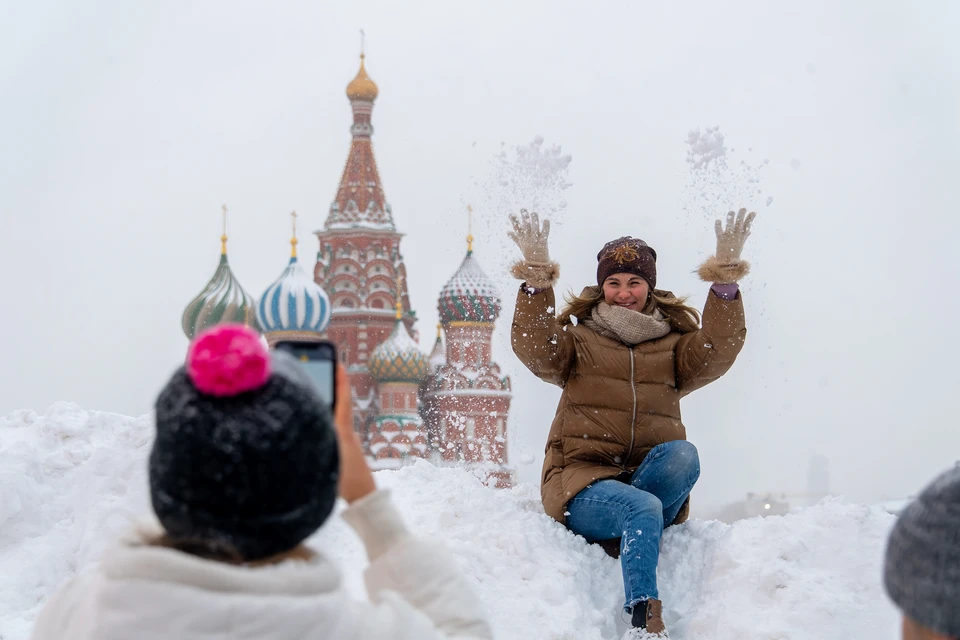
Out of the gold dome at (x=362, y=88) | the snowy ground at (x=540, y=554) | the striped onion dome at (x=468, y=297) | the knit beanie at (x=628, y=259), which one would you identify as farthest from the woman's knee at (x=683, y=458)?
the gold dome at (x=362, y=88)

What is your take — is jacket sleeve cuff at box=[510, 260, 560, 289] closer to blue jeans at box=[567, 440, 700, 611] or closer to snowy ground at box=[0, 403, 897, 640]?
blue jeans at box=[567, 440, 700, 611]

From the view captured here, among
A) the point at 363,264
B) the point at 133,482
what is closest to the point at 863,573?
the point at 133,482

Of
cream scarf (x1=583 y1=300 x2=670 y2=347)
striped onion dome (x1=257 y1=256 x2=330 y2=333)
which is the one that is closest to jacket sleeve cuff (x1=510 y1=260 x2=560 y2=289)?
cream scarf (x1=583 y1=300 x2=670 y2=347)

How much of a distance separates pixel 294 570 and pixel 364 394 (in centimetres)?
4277

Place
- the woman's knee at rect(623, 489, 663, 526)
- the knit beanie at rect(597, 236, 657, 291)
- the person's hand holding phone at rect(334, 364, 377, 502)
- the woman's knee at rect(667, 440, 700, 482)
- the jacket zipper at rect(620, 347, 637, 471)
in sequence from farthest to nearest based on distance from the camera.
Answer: the knit beanie at rect(597, 236, 657, 291) < the jacket zipper at rect(620, 347, 637, 471) < the woman's knee at rect(667, 440, 700, 482) < the woman's knee at rect(623, 489, 663, 526) < the person's hand holding phone at rect(334, 364, 377, 502)

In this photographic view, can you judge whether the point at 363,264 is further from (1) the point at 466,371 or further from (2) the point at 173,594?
(2) the point at 173,594

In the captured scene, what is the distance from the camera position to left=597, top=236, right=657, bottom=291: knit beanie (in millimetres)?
4336

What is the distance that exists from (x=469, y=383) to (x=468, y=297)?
10.2 feet

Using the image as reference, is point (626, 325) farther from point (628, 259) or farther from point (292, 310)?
point (292, 310)

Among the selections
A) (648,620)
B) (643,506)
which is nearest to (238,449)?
(648,620)

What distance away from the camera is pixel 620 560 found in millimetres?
4055

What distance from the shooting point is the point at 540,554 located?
4090mm

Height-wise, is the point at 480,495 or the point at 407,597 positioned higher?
the point at 407,597

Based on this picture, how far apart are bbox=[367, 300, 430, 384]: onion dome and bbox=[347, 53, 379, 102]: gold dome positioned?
1016cm
